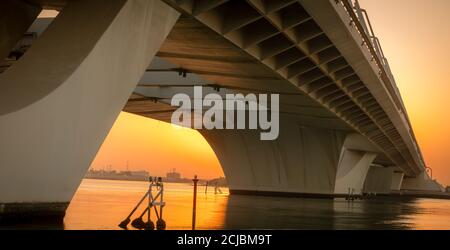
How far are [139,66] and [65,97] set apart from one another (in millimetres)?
3429

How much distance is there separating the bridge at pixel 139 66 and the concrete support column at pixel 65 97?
30 millimetres

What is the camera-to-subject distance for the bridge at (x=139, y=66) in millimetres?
14492

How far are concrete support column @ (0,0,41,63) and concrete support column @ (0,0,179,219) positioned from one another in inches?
206

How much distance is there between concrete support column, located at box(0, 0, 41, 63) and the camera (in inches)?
799

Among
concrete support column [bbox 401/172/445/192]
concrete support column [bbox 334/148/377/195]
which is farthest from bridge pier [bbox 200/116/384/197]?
concrete support column [bbox 401/172/445/192]

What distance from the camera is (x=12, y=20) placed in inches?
818

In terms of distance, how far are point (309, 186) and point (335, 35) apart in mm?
37088

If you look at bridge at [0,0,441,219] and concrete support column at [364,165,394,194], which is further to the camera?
concrete support column at [364,165,394,194]

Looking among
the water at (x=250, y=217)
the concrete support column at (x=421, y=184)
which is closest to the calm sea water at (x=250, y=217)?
the water at (x=250, y=217)

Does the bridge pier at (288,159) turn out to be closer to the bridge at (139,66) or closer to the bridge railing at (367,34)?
the bridge at (139,66)

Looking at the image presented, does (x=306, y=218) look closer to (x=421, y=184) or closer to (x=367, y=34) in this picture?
(x=367, y=34)

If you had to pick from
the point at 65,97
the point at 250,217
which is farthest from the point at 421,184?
the point at 65,97

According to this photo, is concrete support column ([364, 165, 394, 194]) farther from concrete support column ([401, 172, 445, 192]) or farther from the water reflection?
the water reflection
